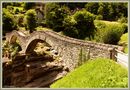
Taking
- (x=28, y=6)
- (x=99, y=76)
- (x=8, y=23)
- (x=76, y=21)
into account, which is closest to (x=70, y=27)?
(x=76, y=21)

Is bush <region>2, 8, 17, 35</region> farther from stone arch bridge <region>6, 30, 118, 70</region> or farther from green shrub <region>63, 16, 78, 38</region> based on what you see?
stone arch bridge <region>6, 30, 118, 70</region>

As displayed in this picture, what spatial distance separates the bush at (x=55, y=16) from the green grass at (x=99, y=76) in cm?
2339

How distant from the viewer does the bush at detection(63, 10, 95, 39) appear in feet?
124

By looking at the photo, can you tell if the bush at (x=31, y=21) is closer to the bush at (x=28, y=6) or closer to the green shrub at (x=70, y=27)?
the green shrub at (x=70, y=27)

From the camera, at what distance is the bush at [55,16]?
39.9m

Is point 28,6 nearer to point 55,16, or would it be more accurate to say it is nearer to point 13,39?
point 55,16

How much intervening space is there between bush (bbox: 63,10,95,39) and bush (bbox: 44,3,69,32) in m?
1.17

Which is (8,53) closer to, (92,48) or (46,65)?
(46,65)

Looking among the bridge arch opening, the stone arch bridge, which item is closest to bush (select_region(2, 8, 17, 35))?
the bridge arch opening

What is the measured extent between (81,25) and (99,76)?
2442 cm

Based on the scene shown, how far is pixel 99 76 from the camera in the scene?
14844 millimetres

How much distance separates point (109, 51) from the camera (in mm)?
17594

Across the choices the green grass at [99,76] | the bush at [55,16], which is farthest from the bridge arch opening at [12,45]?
the green grass at [99,76]

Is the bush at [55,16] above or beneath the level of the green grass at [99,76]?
above
